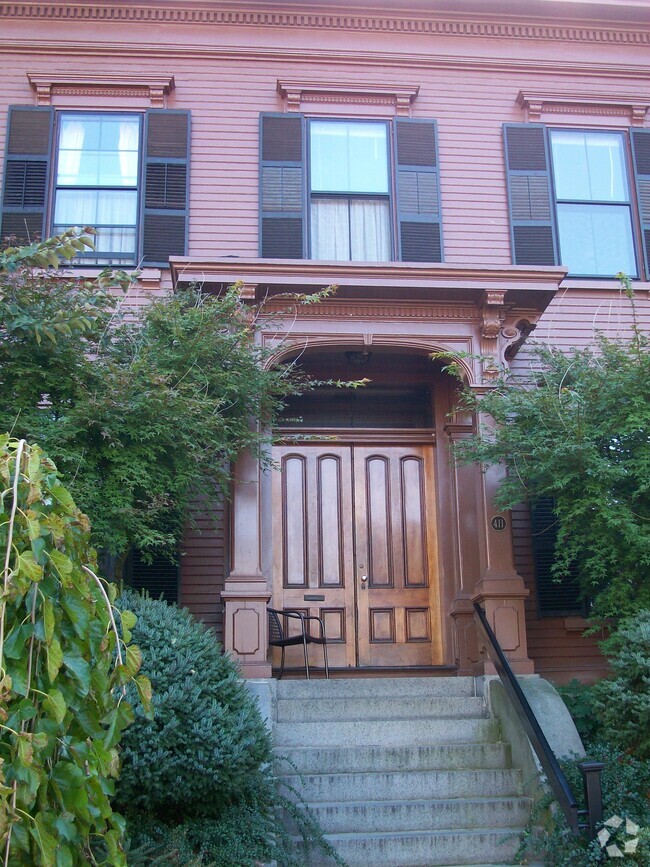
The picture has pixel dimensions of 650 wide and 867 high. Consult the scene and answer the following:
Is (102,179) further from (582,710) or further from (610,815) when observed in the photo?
(610,815)

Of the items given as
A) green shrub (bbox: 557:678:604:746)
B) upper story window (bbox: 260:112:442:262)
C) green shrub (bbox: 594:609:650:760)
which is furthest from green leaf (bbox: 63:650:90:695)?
upper story window (bbox: 260:112:442:262)

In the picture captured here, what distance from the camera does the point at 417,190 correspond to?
451 inches

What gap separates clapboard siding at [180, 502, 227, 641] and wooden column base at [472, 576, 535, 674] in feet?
8.60

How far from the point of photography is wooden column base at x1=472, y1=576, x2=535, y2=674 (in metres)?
8.78

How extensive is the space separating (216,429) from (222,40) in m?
5.66

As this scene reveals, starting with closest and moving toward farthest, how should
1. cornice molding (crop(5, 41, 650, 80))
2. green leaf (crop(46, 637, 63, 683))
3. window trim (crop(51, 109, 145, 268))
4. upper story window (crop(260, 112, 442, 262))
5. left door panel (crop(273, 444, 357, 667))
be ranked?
green leaf (crop(46, 637, 63, 683)) < left door panel (crop(273, 444, 357, 667)) < window trim (crop(51, 109, 145, 268)) < upper story window (crop(260, 112, 442, 262)) < cornice molding (crop(5, 41, 650, 80))

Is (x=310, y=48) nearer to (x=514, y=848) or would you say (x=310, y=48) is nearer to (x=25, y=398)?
(x=25, y=398)

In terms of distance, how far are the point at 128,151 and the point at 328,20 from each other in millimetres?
2821

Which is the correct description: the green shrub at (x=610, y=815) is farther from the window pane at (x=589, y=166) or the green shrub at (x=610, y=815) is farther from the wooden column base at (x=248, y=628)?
the window pane at (x=589, y=166)

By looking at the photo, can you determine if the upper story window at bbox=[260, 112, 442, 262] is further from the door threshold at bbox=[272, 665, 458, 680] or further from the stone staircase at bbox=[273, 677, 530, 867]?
the stone staircase at bbox=[273, 677, 530, 867]

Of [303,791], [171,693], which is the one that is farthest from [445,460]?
[171,693]

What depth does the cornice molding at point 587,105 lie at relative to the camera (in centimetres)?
1193

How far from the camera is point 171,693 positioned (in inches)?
243

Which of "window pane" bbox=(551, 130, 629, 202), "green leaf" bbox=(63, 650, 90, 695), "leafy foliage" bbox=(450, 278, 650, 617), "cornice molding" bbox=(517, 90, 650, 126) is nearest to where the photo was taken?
"green leaf" bbox=(63, 650, 90, 695)
